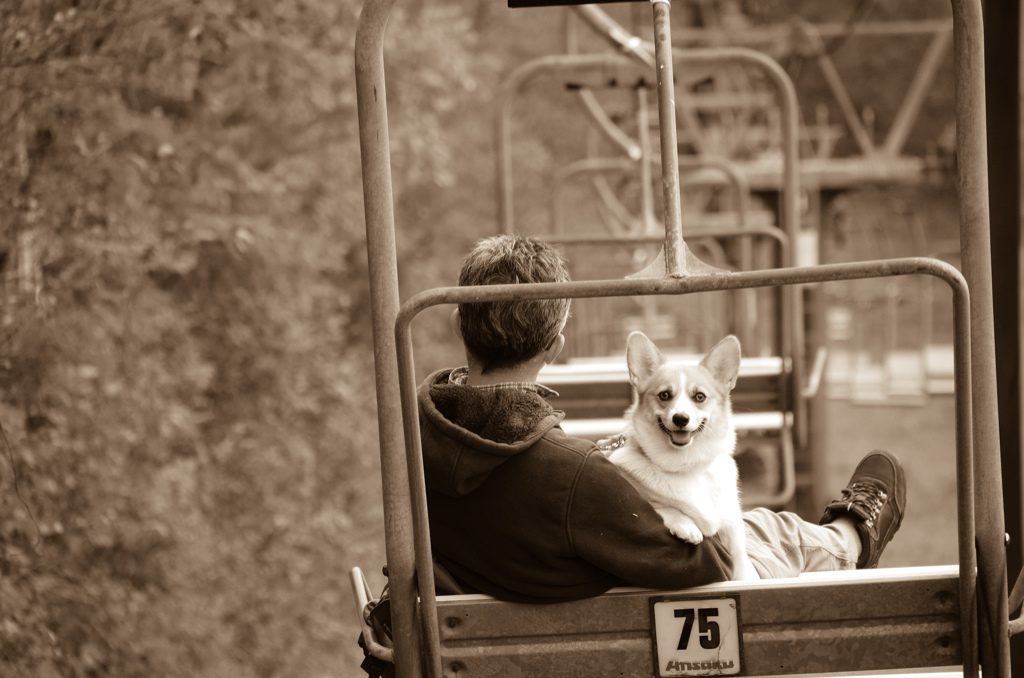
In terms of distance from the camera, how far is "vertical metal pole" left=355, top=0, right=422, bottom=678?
1.74 m

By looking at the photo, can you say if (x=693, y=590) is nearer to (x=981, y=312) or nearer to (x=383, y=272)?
(x=981, y=312)

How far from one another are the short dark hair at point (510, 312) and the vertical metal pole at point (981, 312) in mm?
731

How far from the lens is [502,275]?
202 cm

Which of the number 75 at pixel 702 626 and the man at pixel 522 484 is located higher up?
the man at pixel 522 484

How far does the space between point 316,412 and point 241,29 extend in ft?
7.15

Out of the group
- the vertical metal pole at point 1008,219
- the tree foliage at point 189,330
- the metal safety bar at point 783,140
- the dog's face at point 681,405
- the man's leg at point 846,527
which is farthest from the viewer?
the metal safety bar at point 783,140

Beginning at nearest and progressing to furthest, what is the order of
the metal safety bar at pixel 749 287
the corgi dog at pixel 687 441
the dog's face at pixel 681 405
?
1. the metal safety bar at pixel 749 287
2. the corgi dog at pixel 687 441
3. the dog's face at pixel 681 405

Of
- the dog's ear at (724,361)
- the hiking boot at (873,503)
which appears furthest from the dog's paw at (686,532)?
the hiking boot at (873,503)

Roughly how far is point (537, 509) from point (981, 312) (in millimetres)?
831

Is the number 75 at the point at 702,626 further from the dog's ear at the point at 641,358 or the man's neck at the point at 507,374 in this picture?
the dog's ear at the point at 641,358

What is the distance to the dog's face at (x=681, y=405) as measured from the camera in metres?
2.26

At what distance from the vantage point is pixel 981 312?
1673 mm

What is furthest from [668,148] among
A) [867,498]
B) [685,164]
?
[685,164]

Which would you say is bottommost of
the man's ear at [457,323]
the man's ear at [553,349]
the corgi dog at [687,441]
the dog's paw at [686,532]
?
the dog's paw at [686,532]
